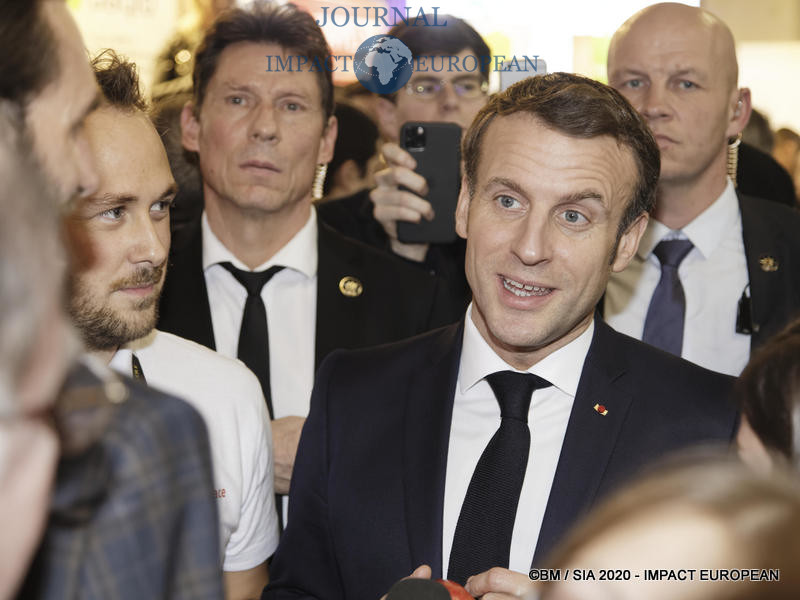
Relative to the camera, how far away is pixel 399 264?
2.78m

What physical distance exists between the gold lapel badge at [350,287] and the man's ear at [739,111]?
1.23 m

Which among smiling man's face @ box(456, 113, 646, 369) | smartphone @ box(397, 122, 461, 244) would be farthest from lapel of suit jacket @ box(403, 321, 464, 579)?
smartphone @ box(397, 122, 461, 244)

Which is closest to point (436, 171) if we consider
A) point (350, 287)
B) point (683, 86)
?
point (350, 287)

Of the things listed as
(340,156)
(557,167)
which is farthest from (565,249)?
(340,156)

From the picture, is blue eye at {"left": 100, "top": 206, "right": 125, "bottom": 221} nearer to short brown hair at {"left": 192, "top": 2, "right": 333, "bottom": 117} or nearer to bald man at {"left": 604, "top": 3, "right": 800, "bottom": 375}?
short brown hair at {"left": 192, "top": 2, "right": 333, "bottom": 117}

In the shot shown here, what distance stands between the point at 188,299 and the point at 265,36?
2.83 ft

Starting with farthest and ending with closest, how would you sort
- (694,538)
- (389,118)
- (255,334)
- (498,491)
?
(389,118), (255,334), (498,491), (694,538)

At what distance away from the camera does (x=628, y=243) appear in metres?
2.08

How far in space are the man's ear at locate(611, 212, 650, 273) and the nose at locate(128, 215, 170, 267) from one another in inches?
38.5

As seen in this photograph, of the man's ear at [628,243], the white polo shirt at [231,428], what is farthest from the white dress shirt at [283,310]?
the man's ear at [628,243]

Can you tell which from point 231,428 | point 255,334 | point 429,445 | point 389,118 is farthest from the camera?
point 389,118

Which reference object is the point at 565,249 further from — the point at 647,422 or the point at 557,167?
the point at 647,422

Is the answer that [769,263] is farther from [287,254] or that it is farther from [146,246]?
[146,246]

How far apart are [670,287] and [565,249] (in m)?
0.82
